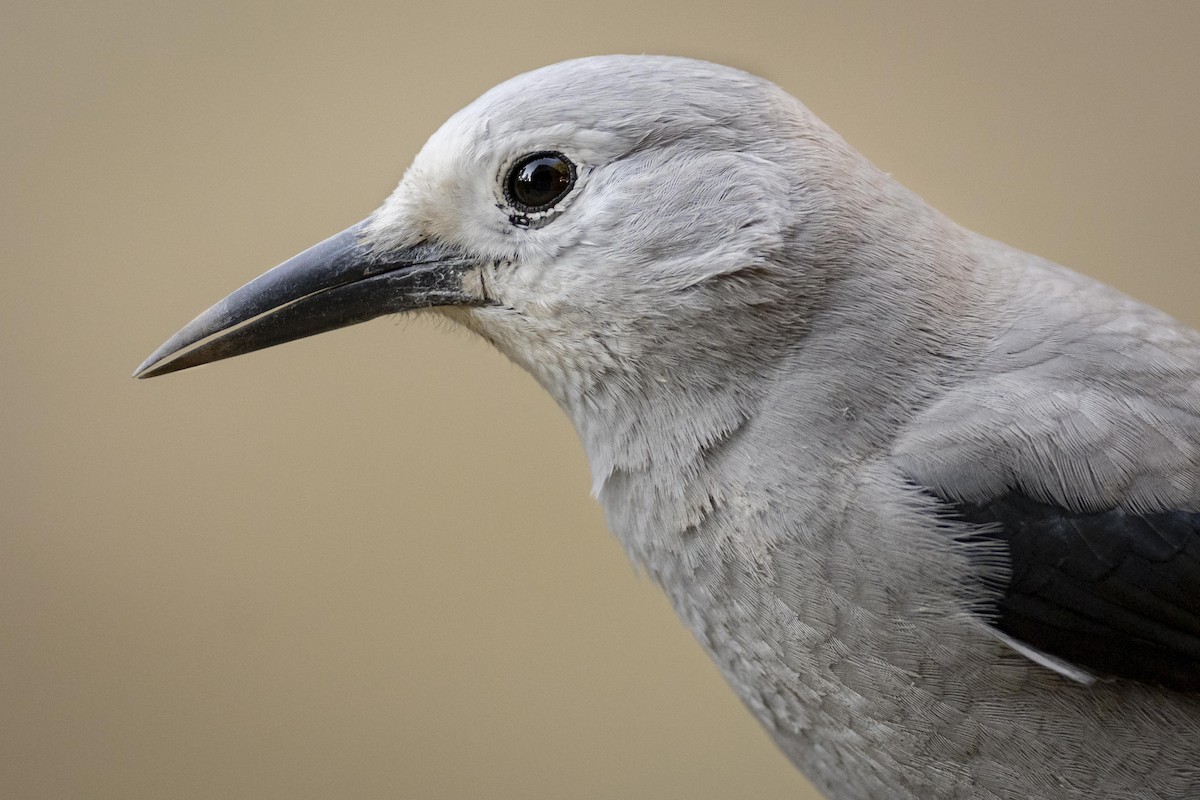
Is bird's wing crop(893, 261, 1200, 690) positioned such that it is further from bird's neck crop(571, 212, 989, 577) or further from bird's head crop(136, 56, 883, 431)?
bird's head crop(136, 56, 883, 431)

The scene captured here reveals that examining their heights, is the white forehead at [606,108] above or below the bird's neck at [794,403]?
above

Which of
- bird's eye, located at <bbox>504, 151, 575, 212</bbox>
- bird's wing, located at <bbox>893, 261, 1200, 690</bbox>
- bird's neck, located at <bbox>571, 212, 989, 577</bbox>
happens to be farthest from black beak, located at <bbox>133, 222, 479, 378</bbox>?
bird's wing, located at <bbox>893, 261, 1200, 690</bbox>

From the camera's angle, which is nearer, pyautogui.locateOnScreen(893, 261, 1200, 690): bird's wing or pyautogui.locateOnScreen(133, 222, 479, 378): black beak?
pyautogui.locateOnScreen(893, 261, 1200, 690): bird's wing

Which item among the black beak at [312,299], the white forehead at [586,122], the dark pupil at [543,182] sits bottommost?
the black beak at [312,299]

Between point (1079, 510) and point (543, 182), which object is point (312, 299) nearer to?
point (543, 182)

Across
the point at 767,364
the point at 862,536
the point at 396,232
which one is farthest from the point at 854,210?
the point at 396,232

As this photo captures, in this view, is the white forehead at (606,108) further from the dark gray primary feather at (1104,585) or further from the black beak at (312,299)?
the dark gray primary feather at (1104,585)

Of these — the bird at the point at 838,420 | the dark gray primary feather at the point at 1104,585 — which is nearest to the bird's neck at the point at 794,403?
the bird at the point at 838,420
